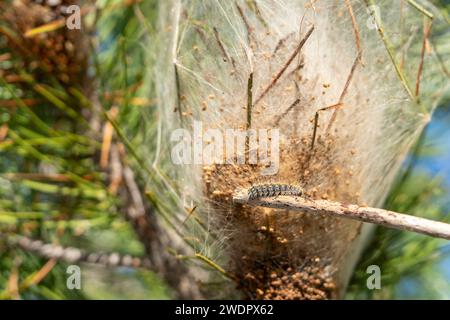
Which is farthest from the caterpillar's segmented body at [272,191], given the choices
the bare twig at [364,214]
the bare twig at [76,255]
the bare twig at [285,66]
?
the bare twig at [76,255]

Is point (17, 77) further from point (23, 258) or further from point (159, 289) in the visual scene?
point (159, 289)

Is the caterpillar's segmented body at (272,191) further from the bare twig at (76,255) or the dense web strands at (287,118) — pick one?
the bare twig at (76,255)

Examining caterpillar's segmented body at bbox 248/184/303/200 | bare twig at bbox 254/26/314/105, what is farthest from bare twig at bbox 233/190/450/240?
bare twig at bbox 254/26/314/105

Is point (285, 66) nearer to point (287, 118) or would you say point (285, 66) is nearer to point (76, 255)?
point (287, 118)

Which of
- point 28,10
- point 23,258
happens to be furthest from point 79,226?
point 28,10

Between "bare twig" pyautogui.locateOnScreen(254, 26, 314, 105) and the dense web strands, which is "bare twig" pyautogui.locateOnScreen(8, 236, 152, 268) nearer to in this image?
the dense web strands

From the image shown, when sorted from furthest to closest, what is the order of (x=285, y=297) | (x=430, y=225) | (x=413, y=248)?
(x=413, y=248) < (x=285, y=297) < (x=430, y=225)
